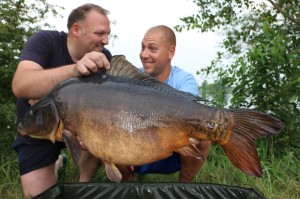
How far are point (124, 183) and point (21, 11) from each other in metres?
2.02

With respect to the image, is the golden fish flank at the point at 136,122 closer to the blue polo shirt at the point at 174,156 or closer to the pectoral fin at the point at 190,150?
the pectoral fin at the point at 190,150

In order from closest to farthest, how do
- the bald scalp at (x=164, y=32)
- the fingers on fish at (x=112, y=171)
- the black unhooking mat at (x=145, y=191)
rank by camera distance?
the fingers on fish at (x=112, y=171)
the black unhooking mat at (x=145, y=191)
the bald scalp at (x=164, y=32)

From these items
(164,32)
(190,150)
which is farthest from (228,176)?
(190,150)

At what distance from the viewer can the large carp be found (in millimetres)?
1527

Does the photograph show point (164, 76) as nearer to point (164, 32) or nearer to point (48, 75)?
point (164, 32)

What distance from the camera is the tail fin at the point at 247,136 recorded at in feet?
4.95

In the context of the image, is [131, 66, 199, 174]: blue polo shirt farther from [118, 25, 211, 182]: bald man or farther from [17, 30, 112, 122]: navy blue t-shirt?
[17, 30, 112, 122]: navy blue t-shirt

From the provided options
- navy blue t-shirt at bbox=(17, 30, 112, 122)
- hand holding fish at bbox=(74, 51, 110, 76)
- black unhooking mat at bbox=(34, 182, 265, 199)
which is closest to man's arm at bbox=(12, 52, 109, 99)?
hand holding fish at bbox=(74, 51, 110, 76)

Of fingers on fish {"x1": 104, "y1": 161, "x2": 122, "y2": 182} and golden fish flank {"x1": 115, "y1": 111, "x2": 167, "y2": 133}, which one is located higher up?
golden fish flank {"x1": 115, "y1": 111, "x2": 167, "y2": 133}

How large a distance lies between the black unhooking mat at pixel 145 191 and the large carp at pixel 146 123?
1.68ft

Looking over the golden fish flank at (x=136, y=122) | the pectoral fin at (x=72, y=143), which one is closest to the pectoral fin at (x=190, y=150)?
the golden fish flank at (x=136, y=122)

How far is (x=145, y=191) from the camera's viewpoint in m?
2.19

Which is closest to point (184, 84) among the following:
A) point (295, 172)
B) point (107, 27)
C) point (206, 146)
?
point (206, 146)

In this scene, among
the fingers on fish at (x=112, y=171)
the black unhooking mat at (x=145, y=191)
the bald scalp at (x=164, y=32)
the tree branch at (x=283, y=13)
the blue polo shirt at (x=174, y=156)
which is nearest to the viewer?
the fingers on fish at (x=112, y=171)
